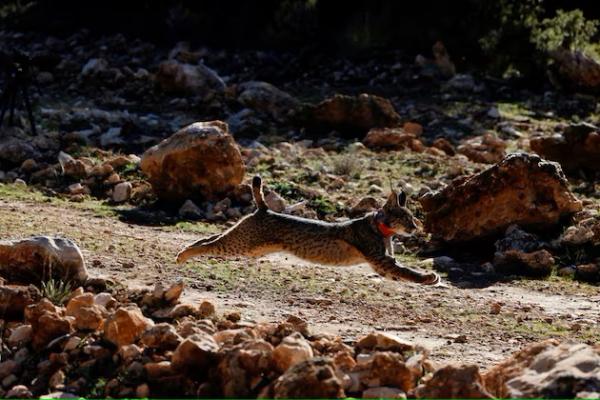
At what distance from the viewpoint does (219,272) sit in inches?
350

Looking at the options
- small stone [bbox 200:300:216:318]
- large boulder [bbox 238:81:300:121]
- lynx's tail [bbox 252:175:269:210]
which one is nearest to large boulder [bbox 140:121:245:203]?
lynx's tail [bbox 252:175:269:210]

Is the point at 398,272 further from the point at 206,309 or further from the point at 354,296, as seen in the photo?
the point at 206,309

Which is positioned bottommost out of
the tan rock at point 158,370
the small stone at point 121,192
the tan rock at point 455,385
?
the tan rock at point 158,370

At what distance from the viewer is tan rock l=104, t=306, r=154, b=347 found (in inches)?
A: 243

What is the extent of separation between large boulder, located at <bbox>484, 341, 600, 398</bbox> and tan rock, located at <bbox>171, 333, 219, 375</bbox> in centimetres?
145

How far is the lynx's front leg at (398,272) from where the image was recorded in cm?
796

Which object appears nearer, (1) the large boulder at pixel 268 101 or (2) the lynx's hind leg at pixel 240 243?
(2) the lynx's hind leg at pixel 240 243

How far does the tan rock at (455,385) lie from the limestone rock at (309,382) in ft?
1.48

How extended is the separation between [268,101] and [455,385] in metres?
13.4

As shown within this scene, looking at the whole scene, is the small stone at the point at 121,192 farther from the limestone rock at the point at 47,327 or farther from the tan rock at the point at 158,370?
the tan rock at the point at 158,370

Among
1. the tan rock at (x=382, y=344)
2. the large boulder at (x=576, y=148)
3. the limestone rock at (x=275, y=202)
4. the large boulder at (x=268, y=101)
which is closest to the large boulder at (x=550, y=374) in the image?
the tan rock at (x=382, y=344)

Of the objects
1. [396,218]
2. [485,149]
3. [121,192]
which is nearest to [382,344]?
[396,218]

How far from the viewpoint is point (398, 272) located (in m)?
8.16

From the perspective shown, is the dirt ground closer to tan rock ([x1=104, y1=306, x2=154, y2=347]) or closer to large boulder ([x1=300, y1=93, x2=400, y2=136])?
tan rock ([x1=104, y1=306, x2=154, y2=347])
